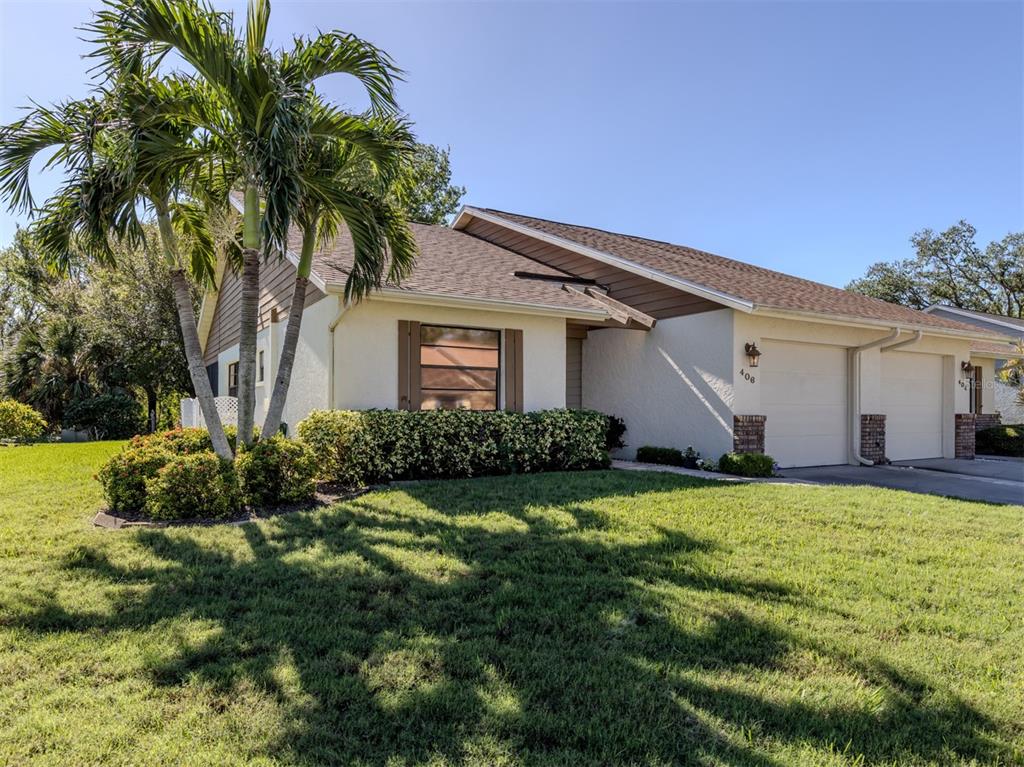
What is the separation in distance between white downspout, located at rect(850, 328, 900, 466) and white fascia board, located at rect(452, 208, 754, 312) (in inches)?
148

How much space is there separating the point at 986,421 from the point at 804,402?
901 cm

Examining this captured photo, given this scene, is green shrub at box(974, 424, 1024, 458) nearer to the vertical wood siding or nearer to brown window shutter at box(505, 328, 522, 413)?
brown window shutter at box(505, 328, 522, 413)

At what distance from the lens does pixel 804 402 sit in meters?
11.1

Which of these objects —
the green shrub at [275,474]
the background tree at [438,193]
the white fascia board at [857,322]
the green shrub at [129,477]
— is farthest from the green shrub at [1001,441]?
the background tree at [438,193]

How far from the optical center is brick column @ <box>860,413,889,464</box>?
37.3 ft

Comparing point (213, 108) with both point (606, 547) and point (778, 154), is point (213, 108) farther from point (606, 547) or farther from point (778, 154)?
point (778, 154)

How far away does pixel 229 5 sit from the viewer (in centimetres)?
636

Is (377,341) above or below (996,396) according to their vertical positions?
above

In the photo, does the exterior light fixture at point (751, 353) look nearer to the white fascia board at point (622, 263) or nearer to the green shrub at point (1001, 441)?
the white fascia board at point (622, 263)

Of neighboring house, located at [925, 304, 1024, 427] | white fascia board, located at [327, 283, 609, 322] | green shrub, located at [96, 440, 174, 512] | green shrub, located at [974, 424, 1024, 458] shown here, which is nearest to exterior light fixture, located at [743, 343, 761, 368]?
white fascia board, located at [327, 283, 609, 322]

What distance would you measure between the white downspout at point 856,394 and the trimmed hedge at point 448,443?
17.8ft

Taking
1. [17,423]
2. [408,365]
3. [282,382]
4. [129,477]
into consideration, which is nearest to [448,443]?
[408,365]

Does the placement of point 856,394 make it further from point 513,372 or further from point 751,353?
point 513,372

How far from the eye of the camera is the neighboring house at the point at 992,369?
1612cm
